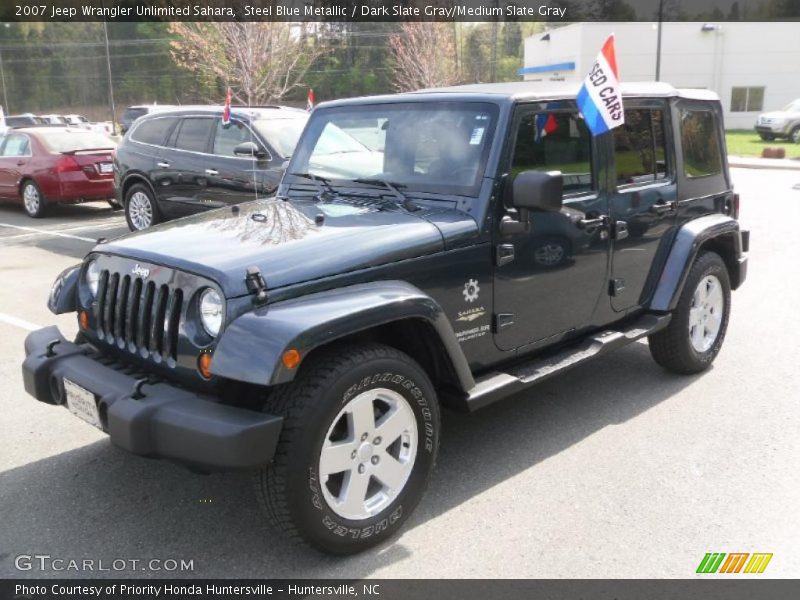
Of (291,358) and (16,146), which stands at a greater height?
(16,146)

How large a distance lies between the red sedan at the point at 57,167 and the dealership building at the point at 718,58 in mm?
34105


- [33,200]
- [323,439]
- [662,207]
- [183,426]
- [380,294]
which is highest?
[662,207]

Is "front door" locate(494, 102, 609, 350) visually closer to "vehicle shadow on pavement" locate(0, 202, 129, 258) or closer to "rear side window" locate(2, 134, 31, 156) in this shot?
"vehicle shadow on pavement" locate(0, 202, 129, 258)

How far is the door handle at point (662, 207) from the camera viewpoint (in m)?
4.81

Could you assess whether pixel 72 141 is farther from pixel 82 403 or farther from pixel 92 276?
pixel 82 403

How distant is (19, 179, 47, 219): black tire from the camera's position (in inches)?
527

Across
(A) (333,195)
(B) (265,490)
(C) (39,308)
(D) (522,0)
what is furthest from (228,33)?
(D) (522,0)

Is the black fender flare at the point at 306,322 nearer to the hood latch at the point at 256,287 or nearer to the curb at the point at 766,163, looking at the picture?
the hood latch at the point at 256,287

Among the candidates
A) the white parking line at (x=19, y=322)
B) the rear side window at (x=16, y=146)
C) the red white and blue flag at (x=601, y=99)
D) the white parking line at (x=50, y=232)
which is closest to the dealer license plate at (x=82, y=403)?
the red white and blue flag at (x=601, y=99)

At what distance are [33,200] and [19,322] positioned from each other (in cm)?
774

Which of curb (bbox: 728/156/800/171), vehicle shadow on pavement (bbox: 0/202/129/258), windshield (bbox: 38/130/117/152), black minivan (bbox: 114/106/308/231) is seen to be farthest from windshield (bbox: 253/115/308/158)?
curb (bbox: 728/156/800/171)

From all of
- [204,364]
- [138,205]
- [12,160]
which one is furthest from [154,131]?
[204,364]

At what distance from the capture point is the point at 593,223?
435 cm

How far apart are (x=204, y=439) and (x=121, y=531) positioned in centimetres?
97
